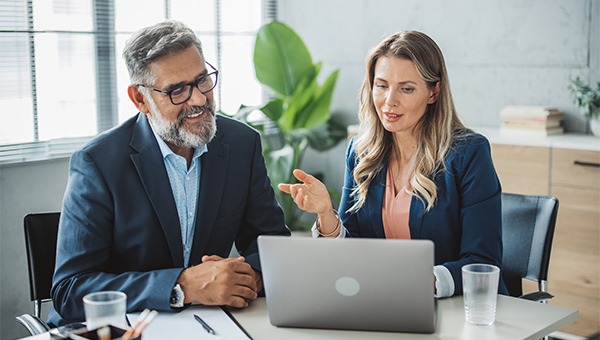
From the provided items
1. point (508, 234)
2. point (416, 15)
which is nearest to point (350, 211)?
point (508, 234)

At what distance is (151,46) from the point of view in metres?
1.80

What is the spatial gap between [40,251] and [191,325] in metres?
0.83

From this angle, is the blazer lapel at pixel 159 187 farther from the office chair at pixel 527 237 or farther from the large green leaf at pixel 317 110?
the large green leaf at pixel 317 110

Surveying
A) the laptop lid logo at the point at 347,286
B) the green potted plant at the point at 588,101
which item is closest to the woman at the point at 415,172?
the laptop lid logo at the point at 347,286

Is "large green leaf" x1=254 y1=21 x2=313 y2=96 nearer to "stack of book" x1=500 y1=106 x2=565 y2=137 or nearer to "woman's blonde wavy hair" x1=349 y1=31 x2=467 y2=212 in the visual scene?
"stack of book" x1=500 y1=106 x2=565 y2=137

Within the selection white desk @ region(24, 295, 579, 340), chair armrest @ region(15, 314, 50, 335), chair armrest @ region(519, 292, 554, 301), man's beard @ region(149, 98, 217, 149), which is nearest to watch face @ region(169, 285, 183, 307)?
white desk @ region(24, 295, 579, 340)

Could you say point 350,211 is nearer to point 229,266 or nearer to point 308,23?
point 229,266

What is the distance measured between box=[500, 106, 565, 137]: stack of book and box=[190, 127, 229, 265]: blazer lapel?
213 centimetres

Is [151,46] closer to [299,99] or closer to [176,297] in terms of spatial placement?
[176,297]

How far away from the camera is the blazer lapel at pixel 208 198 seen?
74.0 inches

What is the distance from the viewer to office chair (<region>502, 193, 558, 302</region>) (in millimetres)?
1989

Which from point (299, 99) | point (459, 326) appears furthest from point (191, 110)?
point (299, 99)

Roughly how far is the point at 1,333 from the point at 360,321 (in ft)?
8.17

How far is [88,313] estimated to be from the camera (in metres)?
1.24
